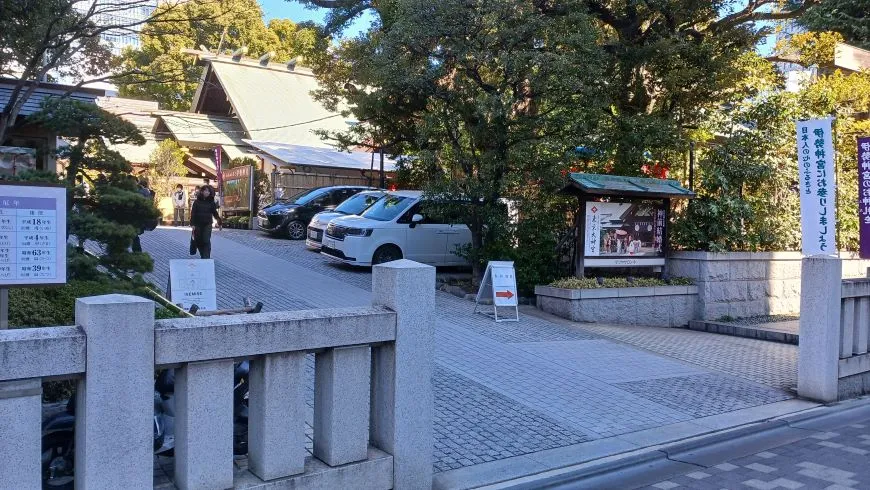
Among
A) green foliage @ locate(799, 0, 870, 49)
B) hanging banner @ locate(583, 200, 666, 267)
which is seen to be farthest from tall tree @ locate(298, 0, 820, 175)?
hanging banner @ locate(583, 200, 666, 267)

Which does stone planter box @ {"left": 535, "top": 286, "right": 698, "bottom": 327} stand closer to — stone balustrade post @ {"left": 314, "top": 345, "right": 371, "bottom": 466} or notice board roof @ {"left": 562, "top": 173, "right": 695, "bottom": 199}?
notice board roof @ {"left": 562, "top": 173, "right": 695, "bottom": 199}

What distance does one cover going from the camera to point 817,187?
885cm

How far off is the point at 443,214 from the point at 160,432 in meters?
9.52

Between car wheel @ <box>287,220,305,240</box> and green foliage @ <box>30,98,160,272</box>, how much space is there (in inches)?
475

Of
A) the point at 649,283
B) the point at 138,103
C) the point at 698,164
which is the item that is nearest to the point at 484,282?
the point at 649,283

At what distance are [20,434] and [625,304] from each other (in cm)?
1110

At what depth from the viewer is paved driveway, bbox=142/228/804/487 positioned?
20.7 feet

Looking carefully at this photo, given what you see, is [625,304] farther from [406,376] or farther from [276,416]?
[276,416]

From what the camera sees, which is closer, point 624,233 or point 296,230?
point 624,233

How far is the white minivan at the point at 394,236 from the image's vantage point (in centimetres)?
1449

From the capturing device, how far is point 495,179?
13.3 m

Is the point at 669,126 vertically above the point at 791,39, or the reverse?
the point at 791,39

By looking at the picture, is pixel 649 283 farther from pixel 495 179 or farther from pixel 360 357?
pixel 360 357

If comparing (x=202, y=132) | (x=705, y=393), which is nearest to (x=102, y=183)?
(x=705, y=393)
